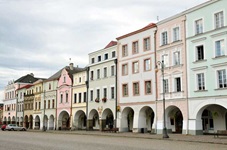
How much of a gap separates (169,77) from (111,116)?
15.4 m

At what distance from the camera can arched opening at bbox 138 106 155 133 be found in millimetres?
42562

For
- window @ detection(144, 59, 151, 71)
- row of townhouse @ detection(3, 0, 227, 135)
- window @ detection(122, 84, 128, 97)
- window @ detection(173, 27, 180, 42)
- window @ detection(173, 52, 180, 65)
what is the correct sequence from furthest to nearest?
1. window @ detection(122, 84, 128, 97)
2. window @ detection(144, 59, 151, 71)
3. window @ detection(173, 27, 180, 42)
4. window @ detection(173, 52, 180, 65)
5. row of townhouse @ detection(3, 0, 227, 135)

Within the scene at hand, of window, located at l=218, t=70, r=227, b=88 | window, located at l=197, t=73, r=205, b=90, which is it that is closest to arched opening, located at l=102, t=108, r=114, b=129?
window, located at l=197, t=73, r=205, b=90

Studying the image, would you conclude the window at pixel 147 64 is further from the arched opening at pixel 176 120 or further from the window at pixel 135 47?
the arched opening at pixel 176 120

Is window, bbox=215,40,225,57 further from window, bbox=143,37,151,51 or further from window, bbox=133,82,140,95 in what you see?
window, bbox=133,82,140,95

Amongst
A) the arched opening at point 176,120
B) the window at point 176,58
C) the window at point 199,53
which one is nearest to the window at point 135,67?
the window at point 176,58

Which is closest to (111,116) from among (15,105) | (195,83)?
(195,83)

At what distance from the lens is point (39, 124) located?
71.9m

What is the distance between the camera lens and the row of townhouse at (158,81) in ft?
110

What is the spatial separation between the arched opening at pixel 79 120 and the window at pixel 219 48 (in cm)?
2924

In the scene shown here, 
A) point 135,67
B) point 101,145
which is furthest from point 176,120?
point 101,145

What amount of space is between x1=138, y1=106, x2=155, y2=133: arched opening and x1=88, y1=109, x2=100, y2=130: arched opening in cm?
1079

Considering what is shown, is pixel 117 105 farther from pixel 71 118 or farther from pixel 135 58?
pixel 71 118

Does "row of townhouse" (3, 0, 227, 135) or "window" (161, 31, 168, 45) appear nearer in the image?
"row of townhouse" (3, 0, 227, 135)
